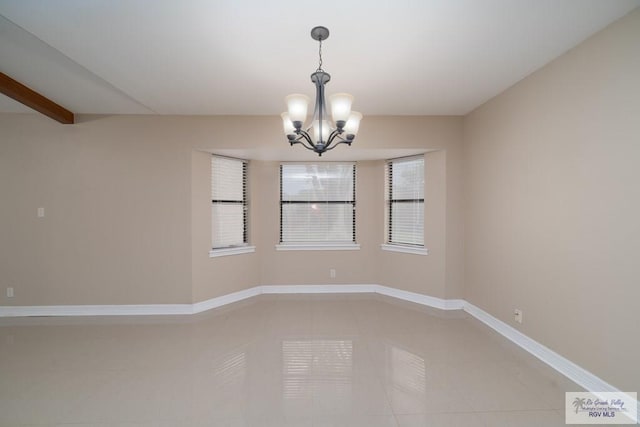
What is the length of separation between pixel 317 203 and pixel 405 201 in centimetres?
128

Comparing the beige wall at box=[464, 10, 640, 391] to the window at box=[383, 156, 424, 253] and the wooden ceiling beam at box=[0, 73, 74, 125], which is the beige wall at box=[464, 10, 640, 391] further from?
the wooden ceiling beam at box=[0, 73, 74, 125]

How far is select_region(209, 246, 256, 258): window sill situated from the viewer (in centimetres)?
390

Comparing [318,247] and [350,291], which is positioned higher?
[318,247]

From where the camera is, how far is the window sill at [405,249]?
3.95 meters

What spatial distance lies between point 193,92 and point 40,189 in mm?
2379

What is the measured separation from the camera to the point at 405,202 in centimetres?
423

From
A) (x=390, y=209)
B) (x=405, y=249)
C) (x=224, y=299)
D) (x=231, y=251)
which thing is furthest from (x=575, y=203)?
(x=224, y=299)

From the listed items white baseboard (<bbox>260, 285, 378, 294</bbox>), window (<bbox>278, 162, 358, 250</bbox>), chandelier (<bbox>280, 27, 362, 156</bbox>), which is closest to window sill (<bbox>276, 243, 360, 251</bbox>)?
window (<bbox>278, 162, 358, 250</bbox>)

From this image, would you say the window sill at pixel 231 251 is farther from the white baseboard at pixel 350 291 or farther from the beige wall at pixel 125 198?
the white baseboard at pixel 350 291

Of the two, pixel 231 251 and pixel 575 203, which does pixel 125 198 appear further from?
pixel 575 203

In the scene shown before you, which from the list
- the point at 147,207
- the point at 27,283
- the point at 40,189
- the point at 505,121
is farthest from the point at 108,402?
the point at 505,121

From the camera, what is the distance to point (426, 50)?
2262mm

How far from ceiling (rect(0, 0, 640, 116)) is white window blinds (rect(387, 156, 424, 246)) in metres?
1.12

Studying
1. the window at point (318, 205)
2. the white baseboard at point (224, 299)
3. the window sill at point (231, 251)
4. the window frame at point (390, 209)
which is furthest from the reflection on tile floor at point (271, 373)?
the window at point (318, 205)
